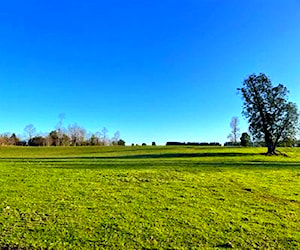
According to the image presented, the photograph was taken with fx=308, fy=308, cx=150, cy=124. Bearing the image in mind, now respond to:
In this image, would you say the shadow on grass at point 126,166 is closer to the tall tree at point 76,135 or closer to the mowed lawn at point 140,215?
the mowed lawn at point 140,215

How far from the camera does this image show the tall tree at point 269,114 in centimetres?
4009

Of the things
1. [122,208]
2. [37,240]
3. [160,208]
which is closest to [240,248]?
[160,208]

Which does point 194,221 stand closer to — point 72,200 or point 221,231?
point 221,231

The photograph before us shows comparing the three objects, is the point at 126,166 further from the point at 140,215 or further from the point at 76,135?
the point at 76,135

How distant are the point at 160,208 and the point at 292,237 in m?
3.14

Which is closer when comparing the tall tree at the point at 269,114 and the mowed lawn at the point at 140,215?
the mowed lawn at the point at 140,215

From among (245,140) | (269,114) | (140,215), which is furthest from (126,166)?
(245,140)

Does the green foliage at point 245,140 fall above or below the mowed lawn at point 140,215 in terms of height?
above

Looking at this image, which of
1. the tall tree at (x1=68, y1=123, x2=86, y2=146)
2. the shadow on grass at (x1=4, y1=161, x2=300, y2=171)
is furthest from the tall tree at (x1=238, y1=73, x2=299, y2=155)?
the tall tree at (x1=68, y1=123, x2=86, y2=146)

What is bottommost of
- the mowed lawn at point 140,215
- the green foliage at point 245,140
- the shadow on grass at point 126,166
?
the mowed lawn at point 140,215

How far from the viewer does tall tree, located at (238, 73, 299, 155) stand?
40094 millimetres

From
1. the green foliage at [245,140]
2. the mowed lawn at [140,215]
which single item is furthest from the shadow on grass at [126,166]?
the green foliage at [245,140]

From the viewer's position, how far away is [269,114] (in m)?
40.4

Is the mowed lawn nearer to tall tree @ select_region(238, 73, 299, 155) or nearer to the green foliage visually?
tall tree @ select_region(238, 73, 299, 155)
